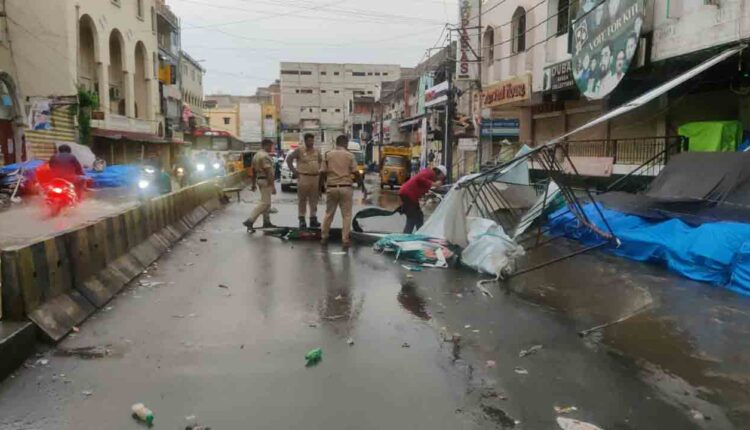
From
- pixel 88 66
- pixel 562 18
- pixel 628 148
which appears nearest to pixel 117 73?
pixel 88 66

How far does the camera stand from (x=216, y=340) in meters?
5.46

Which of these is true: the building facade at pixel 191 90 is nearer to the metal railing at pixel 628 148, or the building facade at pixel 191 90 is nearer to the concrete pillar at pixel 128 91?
the concrete pillar at pixel 128 91

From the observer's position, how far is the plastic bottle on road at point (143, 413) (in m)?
3.78

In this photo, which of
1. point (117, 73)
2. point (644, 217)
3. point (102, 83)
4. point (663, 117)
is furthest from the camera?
point (117, 73)

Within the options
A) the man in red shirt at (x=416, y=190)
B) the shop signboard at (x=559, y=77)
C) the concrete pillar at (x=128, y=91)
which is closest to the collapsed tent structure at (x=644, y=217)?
the man in red shirt at (x=416, y=190)

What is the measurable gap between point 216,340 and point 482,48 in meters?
23.9

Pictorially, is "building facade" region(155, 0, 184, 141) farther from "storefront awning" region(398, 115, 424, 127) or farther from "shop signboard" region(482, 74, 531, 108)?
"shop signboard" region(482, 74, 531, 108)

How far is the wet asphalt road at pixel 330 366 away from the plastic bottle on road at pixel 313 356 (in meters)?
0.08

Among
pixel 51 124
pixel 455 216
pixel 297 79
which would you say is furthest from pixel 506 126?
pixel 297 79

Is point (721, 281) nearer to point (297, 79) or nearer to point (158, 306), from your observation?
point (158, 306)

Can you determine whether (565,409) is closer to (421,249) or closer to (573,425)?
(573,425)

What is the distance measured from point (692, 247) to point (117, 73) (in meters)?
39.4

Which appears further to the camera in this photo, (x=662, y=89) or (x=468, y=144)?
(x=468, y=144)

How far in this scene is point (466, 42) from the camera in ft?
88.5
